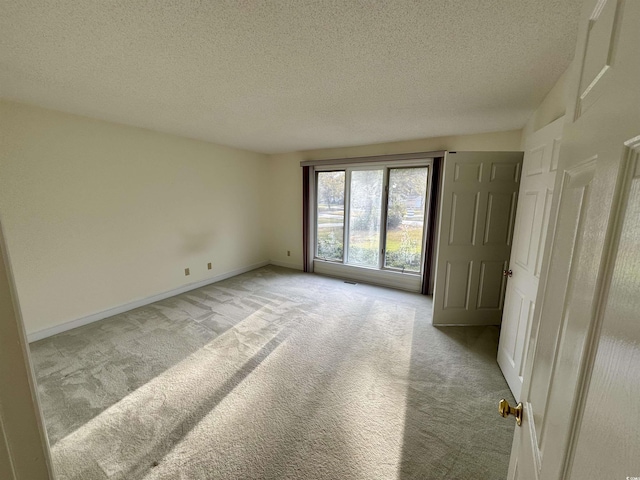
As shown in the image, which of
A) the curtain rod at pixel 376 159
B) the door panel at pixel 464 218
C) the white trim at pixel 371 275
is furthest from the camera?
the white trim at pixel 371 275

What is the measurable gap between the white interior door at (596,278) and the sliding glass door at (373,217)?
3.32m

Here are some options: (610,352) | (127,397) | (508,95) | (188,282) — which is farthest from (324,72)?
(188,282)

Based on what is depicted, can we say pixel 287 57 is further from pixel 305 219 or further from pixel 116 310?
pixel 116 310

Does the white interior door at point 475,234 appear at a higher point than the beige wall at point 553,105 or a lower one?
lower

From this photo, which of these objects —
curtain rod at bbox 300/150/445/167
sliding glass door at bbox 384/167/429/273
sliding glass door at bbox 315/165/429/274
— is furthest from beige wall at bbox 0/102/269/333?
sliding glass door at bbox 384/167/429/273

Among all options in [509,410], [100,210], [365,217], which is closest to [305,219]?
[365,217]

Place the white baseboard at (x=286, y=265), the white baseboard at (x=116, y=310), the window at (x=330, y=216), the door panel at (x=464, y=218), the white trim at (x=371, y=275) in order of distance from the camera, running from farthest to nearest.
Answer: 1. the white baseboard at (x=286, y=265)
2. the window at (x=330, y=216)
3. the white trim at (x=371, y=275)
4. the door panel at (x=464, y=218)
5. the white baseboard at (x=116, y=310)

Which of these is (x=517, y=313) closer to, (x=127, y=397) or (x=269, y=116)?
(x=269, y=116)

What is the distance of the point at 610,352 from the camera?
0.36 m

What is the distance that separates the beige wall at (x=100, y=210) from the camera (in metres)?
2.32

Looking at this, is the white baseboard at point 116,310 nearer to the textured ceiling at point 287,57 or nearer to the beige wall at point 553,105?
the textured ceiling at point 287,57

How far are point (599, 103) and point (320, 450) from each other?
1.87m

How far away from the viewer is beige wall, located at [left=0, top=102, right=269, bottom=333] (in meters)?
2.32

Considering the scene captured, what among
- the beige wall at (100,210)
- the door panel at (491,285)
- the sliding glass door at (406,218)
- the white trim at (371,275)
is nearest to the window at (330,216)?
the white trim at (371,275)
